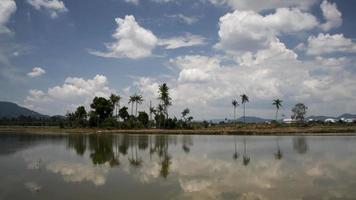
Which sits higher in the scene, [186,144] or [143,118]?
[143,118]

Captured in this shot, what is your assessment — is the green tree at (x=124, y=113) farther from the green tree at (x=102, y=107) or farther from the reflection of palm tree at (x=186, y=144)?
the reflection of palm tree at (x=186, y=144)

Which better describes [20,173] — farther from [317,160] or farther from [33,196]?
[317,160]

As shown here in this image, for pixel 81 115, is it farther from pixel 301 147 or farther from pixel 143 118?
pixel 301 147

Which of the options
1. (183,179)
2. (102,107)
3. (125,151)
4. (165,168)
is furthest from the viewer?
(102,107)

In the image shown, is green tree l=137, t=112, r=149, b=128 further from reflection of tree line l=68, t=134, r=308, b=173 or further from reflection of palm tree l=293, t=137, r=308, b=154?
reflection of palm tree l=293, t=137, r=308, b=154

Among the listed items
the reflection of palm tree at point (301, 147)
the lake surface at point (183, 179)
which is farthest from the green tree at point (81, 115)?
the lake surface at point (183, 179)

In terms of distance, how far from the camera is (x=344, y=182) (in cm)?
1733

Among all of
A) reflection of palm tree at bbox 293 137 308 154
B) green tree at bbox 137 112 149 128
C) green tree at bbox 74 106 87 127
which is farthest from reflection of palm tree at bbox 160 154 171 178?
green tree at bbox 74 106 87 127

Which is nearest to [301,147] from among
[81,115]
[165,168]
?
[165,168]

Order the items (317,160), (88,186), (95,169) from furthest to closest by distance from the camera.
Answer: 1. (317,160)
2. (95,169)
3. (88,186)

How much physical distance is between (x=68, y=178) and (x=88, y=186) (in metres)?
2.87

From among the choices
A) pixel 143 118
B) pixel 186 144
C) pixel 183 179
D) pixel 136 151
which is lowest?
pixel 183 179

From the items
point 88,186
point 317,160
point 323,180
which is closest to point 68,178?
point 88,186

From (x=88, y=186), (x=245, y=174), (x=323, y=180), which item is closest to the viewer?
(x=88, y=186)
